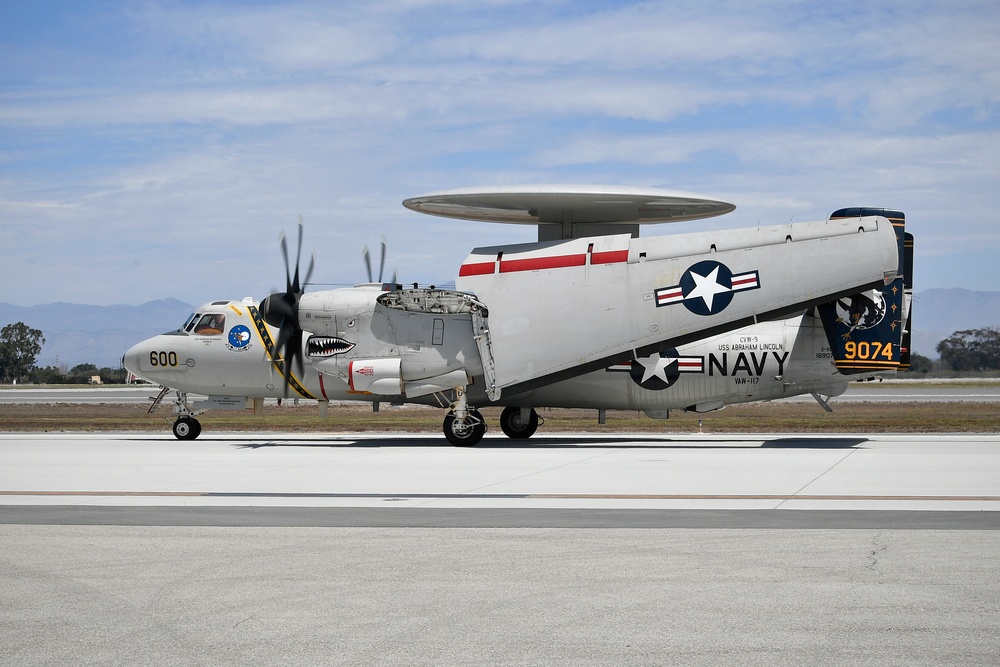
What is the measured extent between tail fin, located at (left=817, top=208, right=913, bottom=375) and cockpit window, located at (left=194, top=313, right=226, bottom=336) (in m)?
16.8

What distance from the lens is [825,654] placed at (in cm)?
683

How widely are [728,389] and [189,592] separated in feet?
72.0

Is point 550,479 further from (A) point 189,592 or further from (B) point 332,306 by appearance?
(B) point 332,306

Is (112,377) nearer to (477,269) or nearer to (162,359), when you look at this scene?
(162,359)

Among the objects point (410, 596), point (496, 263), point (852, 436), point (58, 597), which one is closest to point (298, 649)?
point (410, 596)

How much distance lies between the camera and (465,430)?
27.3m

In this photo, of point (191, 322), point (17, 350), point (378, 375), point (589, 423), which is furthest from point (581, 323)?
point (17, 350)

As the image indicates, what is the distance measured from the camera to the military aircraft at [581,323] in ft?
83.4

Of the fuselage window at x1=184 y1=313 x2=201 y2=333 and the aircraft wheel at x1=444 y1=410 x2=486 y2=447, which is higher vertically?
the fuselage window at x1=184 y1=313 x2=201 y2=333

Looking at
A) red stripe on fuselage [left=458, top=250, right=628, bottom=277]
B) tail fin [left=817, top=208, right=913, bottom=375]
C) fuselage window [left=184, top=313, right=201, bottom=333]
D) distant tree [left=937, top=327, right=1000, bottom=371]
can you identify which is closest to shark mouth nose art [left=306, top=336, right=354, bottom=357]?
red stripe on fuselage [left=458, top=250, right=628, bottom=277]

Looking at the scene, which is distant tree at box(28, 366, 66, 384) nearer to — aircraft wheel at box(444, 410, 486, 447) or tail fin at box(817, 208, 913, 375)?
aircraft wheel at box(444, 410, 486, 447)

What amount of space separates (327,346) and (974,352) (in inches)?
5742

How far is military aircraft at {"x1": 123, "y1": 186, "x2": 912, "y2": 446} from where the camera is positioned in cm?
2541

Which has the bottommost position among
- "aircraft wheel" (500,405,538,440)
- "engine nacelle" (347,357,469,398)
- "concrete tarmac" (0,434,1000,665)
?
"concrete tarmac" (0,434,1000,665)
